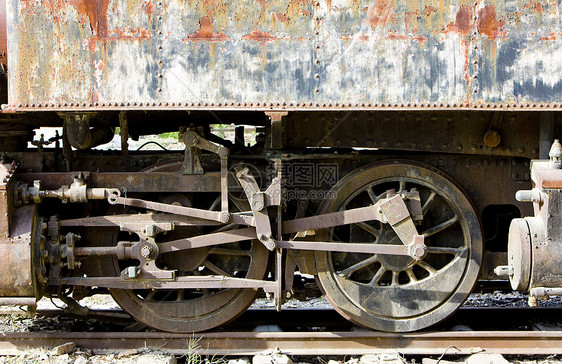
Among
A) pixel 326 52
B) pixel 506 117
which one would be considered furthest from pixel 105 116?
pixel 506 117

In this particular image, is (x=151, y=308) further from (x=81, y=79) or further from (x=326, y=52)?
(x=326, y=52)

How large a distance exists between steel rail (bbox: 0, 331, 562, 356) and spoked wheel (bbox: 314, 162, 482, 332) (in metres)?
0.18

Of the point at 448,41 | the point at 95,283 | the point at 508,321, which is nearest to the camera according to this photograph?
the point at 448,41

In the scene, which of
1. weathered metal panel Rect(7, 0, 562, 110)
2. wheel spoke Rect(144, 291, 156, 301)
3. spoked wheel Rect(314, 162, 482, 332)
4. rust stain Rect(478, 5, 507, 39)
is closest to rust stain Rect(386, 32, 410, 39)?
weathered metal panel Rect(7, 0, 562, 110)

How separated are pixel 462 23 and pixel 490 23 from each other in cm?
20

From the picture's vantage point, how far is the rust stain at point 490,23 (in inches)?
183

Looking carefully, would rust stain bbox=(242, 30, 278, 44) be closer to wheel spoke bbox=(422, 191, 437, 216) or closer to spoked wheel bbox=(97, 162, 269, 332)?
spoked wheel bbox=(97, 162, 269, 332)

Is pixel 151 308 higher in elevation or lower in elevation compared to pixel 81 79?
lower

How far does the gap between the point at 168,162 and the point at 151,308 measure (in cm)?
126

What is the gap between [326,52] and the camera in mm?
4637

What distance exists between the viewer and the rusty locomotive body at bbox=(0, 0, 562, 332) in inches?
183

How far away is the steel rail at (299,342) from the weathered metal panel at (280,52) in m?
1.94

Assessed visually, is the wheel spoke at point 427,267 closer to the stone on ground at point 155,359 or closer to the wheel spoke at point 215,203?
the wheel spoke at point 215,203

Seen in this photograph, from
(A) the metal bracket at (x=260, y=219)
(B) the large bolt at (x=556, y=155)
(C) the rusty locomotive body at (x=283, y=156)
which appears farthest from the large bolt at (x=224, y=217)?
(B) the large bolt at (x=556, y=155)
